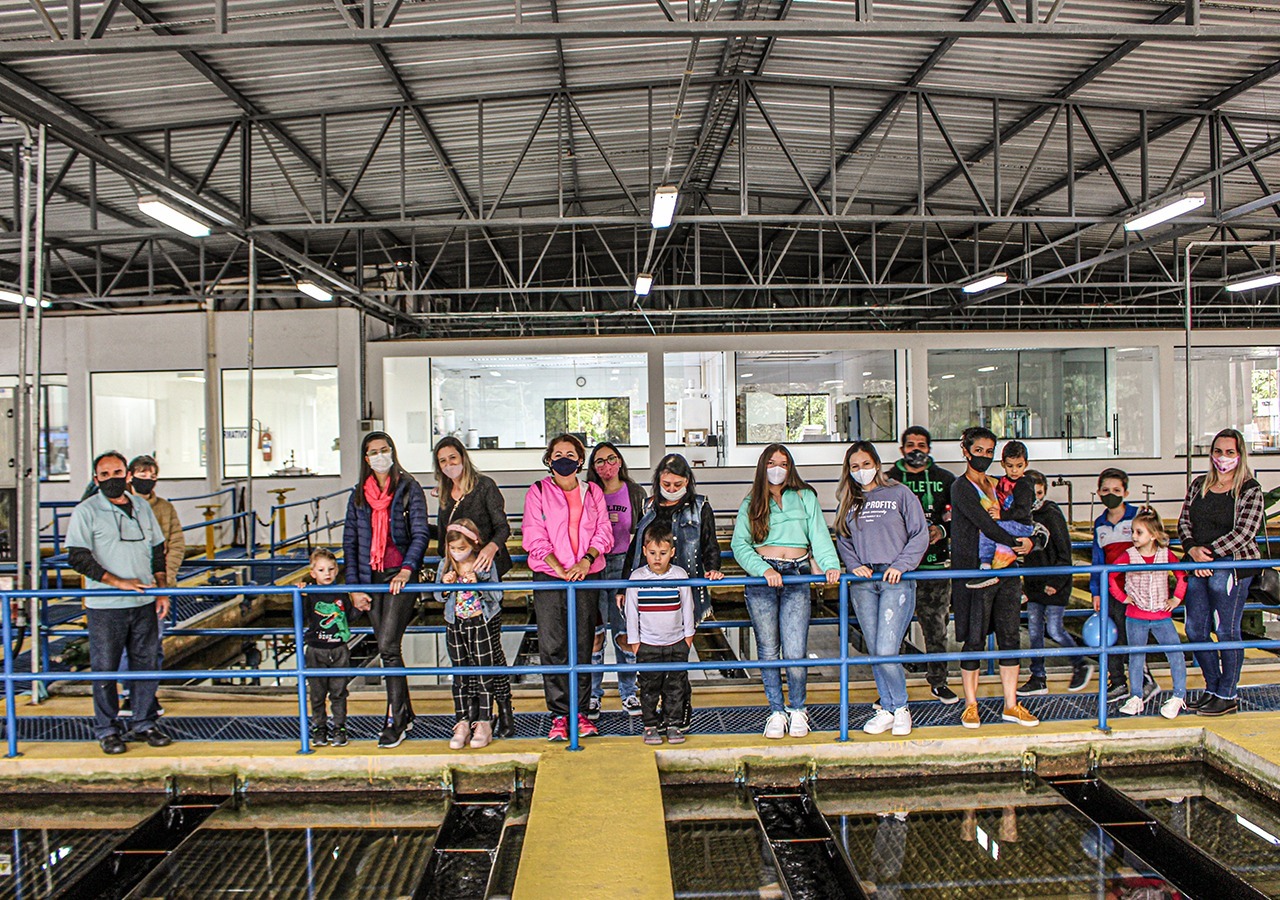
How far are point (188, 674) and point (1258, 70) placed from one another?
38.3 feet

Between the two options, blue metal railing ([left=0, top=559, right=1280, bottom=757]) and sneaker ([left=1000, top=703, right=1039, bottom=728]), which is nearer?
blue metal railing ([left=0, top=559, right=1280, bottom=757])

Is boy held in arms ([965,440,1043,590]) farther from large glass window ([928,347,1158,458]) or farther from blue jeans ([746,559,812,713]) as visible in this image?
large glass window ([928,347,1158,458])

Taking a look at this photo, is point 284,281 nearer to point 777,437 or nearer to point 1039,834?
point 777,437

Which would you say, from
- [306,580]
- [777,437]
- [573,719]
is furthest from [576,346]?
[573,719]

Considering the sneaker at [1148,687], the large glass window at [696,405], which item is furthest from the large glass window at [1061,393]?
the sneaker at [1148,687]

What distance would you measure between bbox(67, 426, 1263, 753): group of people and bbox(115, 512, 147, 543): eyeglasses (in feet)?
0.04

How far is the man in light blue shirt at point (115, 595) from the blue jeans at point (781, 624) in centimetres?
369

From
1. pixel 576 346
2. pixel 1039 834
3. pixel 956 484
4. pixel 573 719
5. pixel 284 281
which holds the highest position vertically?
pixel 284 281

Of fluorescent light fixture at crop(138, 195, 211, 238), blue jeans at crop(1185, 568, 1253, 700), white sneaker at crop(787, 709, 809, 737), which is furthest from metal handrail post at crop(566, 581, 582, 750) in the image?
fluorescent light fixture at crop(138, 195, 211, 238)

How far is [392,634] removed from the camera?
4.79 m

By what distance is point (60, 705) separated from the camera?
5.70 m

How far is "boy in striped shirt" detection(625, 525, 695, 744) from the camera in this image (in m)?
4.63

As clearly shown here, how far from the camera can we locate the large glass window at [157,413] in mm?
16266

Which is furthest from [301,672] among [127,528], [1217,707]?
[1217,707]
